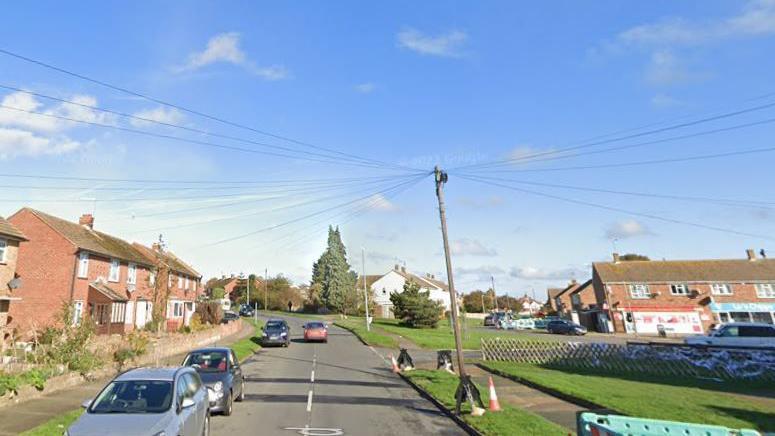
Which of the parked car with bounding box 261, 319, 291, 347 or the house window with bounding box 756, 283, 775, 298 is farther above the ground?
the house window with bounding box 756, 283, 775, 298

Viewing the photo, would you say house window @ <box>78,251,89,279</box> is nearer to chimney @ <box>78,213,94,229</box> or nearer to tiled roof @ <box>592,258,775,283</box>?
chimney @ <box>78,213,94,229</box>

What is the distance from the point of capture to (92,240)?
3238 cm

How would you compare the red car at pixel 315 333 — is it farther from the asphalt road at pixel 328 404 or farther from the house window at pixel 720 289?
the house window at pixel 720 289

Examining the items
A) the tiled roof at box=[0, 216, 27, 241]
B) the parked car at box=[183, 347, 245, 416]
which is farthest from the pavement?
the tiled roof at box=[0, 216, 27, 241]

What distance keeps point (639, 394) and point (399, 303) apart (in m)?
38.4

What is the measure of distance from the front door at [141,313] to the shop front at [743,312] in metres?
61.4

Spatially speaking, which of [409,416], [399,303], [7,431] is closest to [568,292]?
[399,303]

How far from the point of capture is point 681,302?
174ft

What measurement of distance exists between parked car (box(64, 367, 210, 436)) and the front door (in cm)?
3185

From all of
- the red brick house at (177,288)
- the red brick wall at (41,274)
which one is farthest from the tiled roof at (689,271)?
the red brick wall at (41,274)

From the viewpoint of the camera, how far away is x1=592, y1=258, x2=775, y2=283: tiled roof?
173 ft

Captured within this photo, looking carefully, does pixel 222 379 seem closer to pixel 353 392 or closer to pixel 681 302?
pixel 353 392

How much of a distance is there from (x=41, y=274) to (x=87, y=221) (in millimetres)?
8960

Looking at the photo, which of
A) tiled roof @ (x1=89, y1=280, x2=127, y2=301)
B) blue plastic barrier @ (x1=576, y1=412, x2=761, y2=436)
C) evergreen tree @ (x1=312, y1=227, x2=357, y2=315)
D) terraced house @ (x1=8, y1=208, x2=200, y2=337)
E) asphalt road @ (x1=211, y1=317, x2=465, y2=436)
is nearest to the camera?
blue plastic barrier @ (x1=576, y1=412, x2=761, y2=436)
